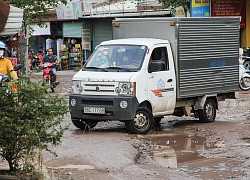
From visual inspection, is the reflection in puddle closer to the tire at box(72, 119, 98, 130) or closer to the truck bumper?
the truck bumper

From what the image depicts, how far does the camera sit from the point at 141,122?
13758 mm

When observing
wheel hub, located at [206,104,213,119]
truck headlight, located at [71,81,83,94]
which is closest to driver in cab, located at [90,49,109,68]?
truck headlight, located at [71,81,83,94]

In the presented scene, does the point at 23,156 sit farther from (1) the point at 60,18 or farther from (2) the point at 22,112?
(1) the point at 60,18

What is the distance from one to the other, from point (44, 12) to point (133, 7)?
12565 mm

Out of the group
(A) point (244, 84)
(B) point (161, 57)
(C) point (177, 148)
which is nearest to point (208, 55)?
(B) point (161, 57)

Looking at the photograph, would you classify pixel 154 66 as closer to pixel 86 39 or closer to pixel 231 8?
pixel 231 8

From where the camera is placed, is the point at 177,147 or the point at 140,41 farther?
the point at 140,41

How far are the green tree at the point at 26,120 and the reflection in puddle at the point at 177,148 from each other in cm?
337

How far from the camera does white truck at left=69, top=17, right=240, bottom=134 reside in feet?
44.1

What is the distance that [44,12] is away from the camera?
1011 inches

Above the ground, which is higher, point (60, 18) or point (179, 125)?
point (60, 18)

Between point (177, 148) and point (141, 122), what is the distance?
1.58m

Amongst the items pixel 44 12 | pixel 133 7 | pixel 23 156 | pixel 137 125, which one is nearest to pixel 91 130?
pixel 137 125

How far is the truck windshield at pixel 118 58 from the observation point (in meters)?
13.9
